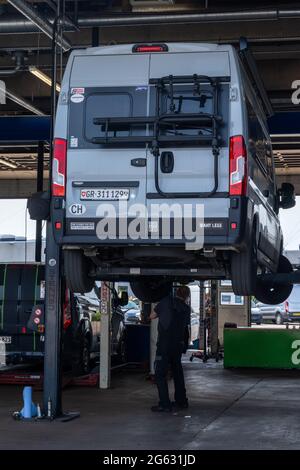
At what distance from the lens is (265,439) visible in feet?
31.1

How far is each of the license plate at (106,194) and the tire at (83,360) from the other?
723cm

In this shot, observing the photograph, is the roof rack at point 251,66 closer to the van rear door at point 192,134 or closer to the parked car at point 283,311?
the van rear door at point 192,134

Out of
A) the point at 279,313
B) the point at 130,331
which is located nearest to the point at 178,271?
the point at 130,331

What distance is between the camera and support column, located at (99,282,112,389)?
14.4m

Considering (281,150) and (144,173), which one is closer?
(144,173)

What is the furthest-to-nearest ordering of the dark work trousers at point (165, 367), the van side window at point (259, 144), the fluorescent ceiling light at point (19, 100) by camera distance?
the fluorescent ceiling light at point (19, 100) < the dark work trousers at point (165, 367) < the van side window at point (259, 144)

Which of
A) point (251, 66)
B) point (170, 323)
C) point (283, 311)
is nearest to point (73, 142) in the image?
point (251, 66)

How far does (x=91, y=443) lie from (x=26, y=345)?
561 centimetres

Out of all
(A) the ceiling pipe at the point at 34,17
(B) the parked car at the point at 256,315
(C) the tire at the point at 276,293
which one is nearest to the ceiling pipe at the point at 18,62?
(A) the ceiling pipe at the point at 34,17

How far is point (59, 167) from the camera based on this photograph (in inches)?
344

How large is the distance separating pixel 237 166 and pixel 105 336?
6.72m

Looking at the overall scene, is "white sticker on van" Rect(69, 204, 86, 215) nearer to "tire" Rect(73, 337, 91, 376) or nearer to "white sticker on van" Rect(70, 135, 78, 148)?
"white sticker on van" Rect(70, 135, 78, 148)

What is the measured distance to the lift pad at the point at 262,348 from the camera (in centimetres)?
1886

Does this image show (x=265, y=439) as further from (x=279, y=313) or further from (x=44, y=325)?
(x=279, y=313)
